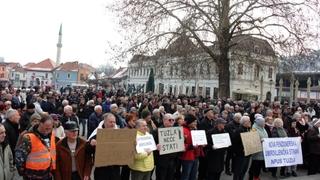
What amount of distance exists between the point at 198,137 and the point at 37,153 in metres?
3.95

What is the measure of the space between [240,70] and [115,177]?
24.1 metres

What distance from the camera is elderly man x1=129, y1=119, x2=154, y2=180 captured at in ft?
25.7

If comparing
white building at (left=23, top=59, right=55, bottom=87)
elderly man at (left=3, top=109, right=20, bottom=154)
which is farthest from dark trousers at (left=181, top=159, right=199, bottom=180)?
white building at (left=23, top=59, right=55, bottom=87)

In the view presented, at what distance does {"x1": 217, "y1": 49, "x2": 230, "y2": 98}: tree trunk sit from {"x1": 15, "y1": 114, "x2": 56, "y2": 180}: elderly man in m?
22.2

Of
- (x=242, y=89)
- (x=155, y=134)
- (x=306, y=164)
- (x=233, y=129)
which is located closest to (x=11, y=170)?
(x=155, y=134)

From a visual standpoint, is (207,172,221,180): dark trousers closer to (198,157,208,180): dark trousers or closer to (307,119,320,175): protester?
(198,157,208,180): dark trousers

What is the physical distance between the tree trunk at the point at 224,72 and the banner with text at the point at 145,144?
2026 cm

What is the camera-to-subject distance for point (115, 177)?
7.44m

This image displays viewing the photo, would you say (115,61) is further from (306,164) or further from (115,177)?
(115,177)

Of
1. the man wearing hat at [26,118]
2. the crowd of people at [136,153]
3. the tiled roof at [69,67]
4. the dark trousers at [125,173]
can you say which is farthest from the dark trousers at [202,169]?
the tiled roof at [69,67]

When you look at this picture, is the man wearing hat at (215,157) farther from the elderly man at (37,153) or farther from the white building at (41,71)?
the white building at (41,71)

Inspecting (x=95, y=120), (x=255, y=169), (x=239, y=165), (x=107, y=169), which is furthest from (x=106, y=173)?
(x=95, y=120)

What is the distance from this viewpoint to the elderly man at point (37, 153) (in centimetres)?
616

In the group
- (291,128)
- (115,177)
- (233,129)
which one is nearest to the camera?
(115,177)
